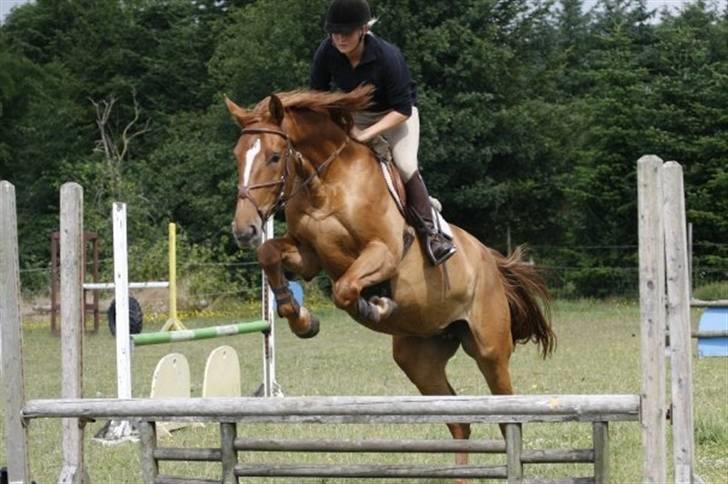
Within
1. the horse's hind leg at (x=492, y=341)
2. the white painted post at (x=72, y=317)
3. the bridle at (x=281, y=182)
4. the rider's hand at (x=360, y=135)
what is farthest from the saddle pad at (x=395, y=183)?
the white painted post at (x=72, y=317)

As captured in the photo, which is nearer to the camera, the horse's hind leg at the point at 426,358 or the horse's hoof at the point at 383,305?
the horse's hoof at the point at 383,305

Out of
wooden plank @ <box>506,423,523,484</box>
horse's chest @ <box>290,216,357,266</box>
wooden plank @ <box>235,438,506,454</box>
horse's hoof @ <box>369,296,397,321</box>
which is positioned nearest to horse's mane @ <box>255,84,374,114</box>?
horse's chest @ <box>290,216,357,266</box>

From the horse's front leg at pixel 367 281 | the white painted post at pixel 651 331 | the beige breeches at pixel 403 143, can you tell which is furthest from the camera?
the beige breeches at pixel 403 143

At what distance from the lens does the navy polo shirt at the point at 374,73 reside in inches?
222

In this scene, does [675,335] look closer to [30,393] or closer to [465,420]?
[465,420]

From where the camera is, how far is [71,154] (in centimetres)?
3419

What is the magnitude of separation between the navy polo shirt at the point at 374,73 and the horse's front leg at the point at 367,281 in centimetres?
72

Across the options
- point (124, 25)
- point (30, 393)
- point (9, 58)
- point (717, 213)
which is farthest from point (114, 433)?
point (124, 25)

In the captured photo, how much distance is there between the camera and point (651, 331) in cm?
407

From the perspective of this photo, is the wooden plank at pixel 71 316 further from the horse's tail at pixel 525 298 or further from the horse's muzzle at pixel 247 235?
the horse's tail at pixel 525 298

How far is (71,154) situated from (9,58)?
126 inches

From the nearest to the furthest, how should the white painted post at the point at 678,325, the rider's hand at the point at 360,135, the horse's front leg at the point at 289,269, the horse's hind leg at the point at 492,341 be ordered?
the white painted post at the point at 678,325 < the horse's front leg at the point at 289,269 < the rider's hand at the point at 360,135 < the horse's hind leg at the point at 492,341

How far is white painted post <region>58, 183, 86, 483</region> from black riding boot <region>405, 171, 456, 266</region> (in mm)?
1727

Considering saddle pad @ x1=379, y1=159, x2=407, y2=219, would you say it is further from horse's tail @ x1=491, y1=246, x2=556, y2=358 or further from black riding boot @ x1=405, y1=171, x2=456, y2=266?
horse's tail @ x1=491, y1=246, x2=556, y2=358
